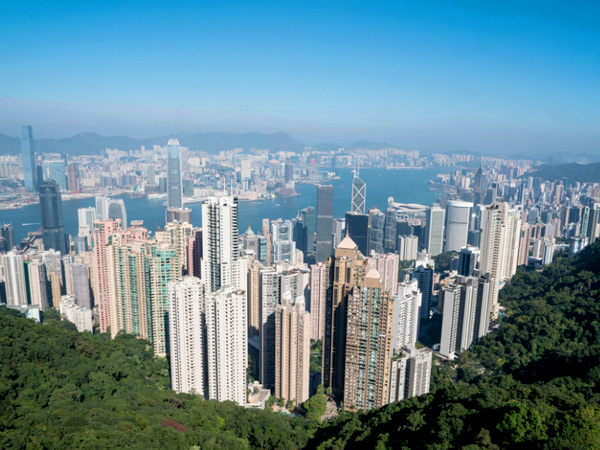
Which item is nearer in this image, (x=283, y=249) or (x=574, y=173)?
(x=283, y=249)

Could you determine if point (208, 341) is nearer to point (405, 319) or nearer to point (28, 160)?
point (405, 319)

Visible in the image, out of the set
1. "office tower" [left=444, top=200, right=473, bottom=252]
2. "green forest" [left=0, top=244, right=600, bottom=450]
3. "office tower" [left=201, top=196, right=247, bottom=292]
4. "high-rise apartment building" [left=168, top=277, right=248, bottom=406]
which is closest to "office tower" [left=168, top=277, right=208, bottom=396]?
"high-rise apartment building" [left=168, top=277, right=248, bottom=406]

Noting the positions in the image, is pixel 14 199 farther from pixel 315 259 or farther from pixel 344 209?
pixel 344 209

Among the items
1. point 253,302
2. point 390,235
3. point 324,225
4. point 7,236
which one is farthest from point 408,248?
point 7,236

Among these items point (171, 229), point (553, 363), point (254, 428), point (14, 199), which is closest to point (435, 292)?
point (553, 363)

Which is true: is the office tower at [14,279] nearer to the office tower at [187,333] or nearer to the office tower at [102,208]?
the office tower at [187,333]

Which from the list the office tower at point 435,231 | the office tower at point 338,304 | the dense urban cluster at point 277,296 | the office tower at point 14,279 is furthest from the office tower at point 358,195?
the office tower at point 14,279

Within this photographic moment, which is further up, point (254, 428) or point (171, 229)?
point (171, 229)
